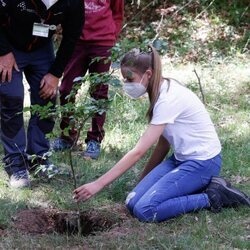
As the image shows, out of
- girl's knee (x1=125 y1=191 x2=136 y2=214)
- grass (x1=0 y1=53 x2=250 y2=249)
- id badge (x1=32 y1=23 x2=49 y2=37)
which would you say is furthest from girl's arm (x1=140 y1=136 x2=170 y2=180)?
id badge (x1=32 y1=23 x2=49 y2=37)

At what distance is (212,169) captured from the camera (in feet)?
13.0

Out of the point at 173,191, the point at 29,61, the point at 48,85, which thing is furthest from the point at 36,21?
the point at 173,191

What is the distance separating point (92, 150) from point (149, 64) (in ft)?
5.13

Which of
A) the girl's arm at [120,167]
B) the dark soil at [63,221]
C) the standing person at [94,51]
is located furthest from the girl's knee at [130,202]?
the standing person at [94,51]

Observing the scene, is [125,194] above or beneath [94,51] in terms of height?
beneath

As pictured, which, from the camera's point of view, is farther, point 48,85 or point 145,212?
point 48,85

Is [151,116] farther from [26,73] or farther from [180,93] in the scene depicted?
[26,73]

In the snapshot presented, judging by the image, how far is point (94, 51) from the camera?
192 inches

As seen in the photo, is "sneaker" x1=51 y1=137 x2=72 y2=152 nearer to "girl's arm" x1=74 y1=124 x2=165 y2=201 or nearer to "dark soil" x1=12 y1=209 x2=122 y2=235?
"dark soil" x1=12 y1=209 x2=122 y2=235

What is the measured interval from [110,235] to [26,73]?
1614 millimetres

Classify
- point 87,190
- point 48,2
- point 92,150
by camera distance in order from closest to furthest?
point 87,190, point 48,2, point 92,150

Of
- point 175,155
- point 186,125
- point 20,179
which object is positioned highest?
point 186,125

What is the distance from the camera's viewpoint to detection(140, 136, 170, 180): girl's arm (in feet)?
13.6

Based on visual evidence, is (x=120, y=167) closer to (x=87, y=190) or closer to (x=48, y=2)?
(x=87, y=190)
